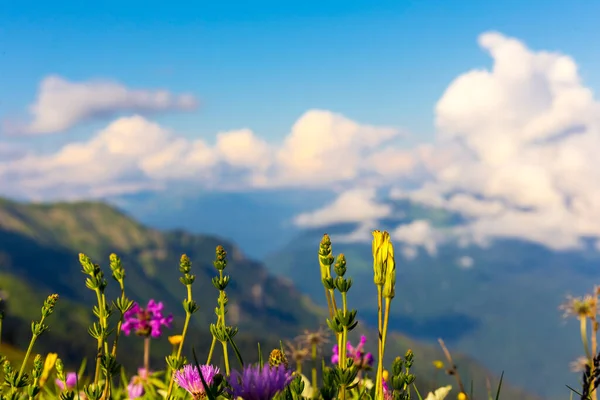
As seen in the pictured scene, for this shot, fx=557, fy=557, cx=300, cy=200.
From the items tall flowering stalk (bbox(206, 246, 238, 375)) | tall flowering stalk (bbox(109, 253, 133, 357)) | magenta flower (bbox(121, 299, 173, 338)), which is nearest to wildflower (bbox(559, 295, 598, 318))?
tall flowering stalk (bbox(206, 246, 238, 375))

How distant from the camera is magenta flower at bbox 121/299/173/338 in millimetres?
7285

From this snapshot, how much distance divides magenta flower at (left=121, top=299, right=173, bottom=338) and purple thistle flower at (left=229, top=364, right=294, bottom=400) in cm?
457

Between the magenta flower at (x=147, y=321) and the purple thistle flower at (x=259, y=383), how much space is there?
180 inches

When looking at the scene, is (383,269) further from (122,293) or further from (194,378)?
(122,293)

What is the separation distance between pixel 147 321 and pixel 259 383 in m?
5.07

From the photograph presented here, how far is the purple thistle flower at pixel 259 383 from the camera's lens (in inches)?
110

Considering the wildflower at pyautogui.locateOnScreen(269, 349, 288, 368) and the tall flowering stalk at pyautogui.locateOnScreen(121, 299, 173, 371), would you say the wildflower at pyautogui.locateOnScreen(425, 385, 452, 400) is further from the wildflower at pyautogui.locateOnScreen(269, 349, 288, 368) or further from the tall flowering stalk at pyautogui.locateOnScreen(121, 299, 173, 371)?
the tall flowering stalk at pyautogui.locateOnScreen(121, 299, 173, 371)

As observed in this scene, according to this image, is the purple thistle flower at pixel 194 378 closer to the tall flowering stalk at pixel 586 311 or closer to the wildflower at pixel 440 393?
the wildflower at pixel 440 393

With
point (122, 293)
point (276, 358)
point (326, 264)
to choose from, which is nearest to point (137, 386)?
point (122, 293)

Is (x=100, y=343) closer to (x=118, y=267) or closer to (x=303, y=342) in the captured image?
(x=118, y=267)

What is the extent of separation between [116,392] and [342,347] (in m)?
4.73

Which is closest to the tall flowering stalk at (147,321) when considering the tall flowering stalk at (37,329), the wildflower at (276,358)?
the tall flowering stalk at (37,329)

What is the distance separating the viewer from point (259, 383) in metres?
2.82

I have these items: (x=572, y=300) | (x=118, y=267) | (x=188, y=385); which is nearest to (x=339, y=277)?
(x=188, y=385)
